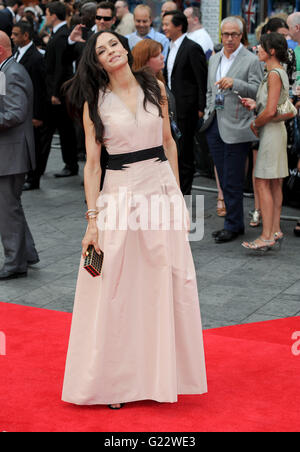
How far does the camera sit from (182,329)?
416 centimetres

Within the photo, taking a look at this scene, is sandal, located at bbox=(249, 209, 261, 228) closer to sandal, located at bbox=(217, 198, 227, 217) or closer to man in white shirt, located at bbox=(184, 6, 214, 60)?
→ sandal, located at bbox=(217, 198, 227, 217)

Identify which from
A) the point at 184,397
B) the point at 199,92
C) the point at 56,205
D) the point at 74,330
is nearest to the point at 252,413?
the point at 184,397

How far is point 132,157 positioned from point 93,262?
1.97 feet

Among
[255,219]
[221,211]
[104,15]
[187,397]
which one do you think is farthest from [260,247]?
[104,15]

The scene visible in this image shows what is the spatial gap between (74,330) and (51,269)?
9.37 ft

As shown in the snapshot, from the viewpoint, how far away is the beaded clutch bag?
13.1ft

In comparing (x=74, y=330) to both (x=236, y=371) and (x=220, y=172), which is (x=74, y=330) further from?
(x=220, y=172)

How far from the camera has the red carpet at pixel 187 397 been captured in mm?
3963

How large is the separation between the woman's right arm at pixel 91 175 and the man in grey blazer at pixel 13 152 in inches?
93.0

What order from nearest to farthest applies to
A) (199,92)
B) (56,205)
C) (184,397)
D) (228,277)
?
(184,397)
(228,277)
(199,92)
(56,205)

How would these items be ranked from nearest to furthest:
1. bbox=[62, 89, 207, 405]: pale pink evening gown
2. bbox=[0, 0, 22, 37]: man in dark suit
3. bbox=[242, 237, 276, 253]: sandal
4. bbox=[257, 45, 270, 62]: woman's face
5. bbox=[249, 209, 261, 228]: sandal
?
bbox=[62, 89, 207, 405]: pale pink evening gown < bbox=[257, 45, 270, 62]: woman's face < bbox=[242, 237, 276, 253]: sandal < bbox=[249, 209, 261, 228]: sandal < bbox=[0, 0, 22, 37]: man in dark suit

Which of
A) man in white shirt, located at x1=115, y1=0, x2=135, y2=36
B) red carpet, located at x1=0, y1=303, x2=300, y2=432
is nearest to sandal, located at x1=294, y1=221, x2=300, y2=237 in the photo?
red carpet, located at x1=0, y1=303, x2=300, y2=432

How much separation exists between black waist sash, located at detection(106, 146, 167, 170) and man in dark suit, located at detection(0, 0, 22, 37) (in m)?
8.30

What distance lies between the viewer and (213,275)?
6688 millimetres
